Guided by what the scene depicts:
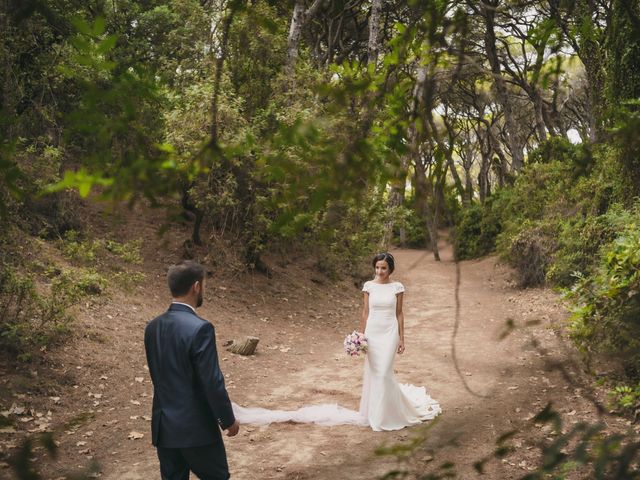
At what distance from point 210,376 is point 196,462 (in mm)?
598

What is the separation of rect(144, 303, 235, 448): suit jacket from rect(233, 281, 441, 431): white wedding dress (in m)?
3.38

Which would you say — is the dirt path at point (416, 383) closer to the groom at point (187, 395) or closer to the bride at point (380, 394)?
the bride at point (380, 394)

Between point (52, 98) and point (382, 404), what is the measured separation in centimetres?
909

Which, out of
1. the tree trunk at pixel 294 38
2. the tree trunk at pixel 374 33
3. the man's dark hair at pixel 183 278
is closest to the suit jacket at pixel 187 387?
the man's dark hair at pixel 183 278

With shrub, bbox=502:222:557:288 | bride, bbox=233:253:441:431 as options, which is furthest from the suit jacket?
shrub, bbox=502:222:557:288

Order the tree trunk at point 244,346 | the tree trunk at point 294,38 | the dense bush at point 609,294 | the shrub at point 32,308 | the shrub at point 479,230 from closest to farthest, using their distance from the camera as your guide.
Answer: the dense bush at point 609,294 < the shrub at point 32,308 < the tree trunk at point 244,346 < the tree trunk at point 294,38 < the shrub at point 479,230

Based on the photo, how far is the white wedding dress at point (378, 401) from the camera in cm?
740

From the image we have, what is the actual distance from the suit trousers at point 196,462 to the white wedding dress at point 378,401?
3.18 m

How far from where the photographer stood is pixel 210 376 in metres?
4.03

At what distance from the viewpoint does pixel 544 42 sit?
2.72 m

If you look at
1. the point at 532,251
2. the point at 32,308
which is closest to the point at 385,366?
the point at 32,308

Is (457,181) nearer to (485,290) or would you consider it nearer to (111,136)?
(111,136)

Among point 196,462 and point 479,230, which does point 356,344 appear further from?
point 479,230

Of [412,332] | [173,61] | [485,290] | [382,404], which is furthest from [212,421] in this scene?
[485,290]
